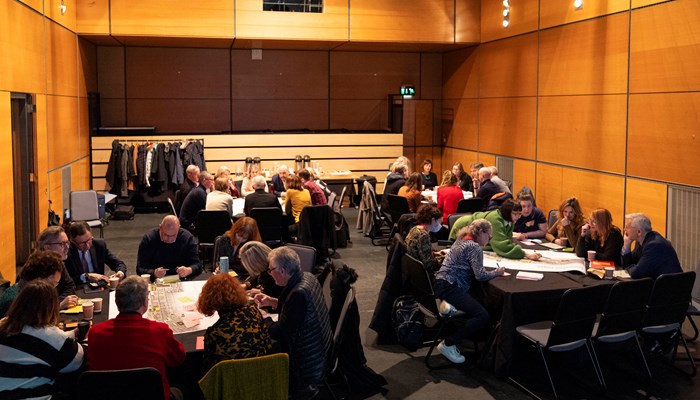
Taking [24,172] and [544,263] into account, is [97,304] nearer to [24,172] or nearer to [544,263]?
[544,263]

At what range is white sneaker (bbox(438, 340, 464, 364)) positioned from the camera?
19.7ft

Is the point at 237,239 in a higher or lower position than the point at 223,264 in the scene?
higher

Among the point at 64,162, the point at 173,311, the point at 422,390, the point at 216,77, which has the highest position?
the point at 216,77

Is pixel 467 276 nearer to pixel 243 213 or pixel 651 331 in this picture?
pixel 651 331

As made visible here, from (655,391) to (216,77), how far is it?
38.2ft

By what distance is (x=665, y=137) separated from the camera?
820 centimetres

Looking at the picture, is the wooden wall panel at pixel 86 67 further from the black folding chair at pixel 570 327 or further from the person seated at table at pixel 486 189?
the black folding chair at pixel 570 327

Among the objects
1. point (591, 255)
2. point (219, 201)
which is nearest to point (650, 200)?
point (591, 255)

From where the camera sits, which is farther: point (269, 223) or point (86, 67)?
point (86, 67)

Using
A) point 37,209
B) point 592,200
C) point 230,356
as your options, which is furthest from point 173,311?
point 592,200

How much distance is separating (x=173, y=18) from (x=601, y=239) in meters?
8.76

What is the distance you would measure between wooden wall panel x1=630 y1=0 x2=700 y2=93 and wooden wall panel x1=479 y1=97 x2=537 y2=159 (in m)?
2.76

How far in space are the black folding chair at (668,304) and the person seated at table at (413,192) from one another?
14.8 ft

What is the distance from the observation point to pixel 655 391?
5445 millimetres
